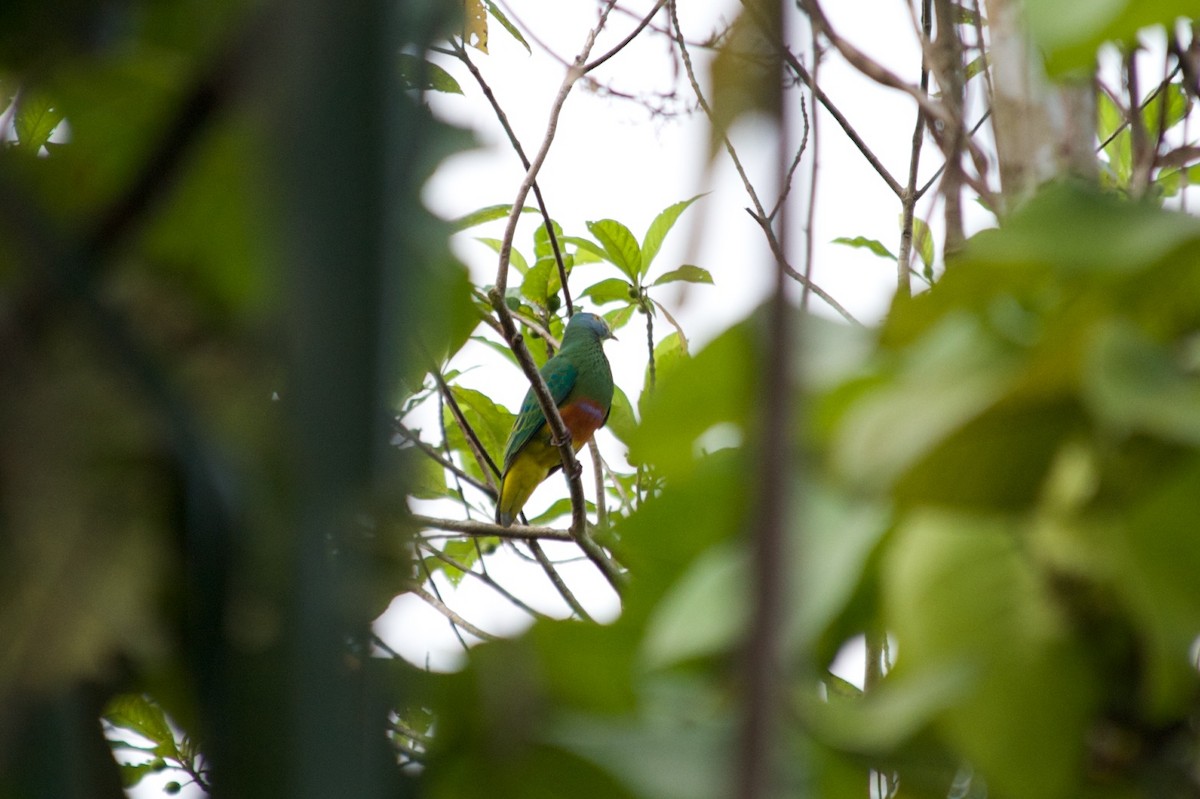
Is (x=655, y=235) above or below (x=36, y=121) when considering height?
above

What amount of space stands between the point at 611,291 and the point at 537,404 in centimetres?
174

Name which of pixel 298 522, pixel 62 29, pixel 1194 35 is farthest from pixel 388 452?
pixel 1194 35

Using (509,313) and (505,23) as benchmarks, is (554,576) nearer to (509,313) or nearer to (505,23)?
(509,313)

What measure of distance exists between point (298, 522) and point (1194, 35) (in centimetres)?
90

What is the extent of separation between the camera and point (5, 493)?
0.73ft

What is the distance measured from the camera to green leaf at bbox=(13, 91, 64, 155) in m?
0.26

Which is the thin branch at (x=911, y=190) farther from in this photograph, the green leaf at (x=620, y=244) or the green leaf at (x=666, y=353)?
the green leaf at (x=620, y=244)

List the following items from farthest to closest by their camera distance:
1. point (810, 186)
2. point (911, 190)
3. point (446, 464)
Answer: point (446, 464) → point (911, 190) → point (810, 186)

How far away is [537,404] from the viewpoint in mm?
4250

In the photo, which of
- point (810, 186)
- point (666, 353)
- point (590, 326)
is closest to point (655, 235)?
point (666, 353)

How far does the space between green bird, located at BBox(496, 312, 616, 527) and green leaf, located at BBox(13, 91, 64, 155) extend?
402cm

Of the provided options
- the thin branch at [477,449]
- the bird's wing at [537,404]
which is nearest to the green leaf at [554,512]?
the thin branch at [477,449]

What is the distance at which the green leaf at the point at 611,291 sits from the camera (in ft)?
8.34

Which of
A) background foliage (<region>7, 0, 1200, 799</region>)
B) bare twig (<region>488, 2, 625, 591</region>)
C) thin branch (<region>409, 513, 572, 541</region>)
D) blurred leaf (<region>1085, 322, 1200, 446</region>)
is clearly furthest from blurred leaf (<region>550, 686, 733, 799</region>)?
thin branch (<region>409, 513, 572, 541</region>)
